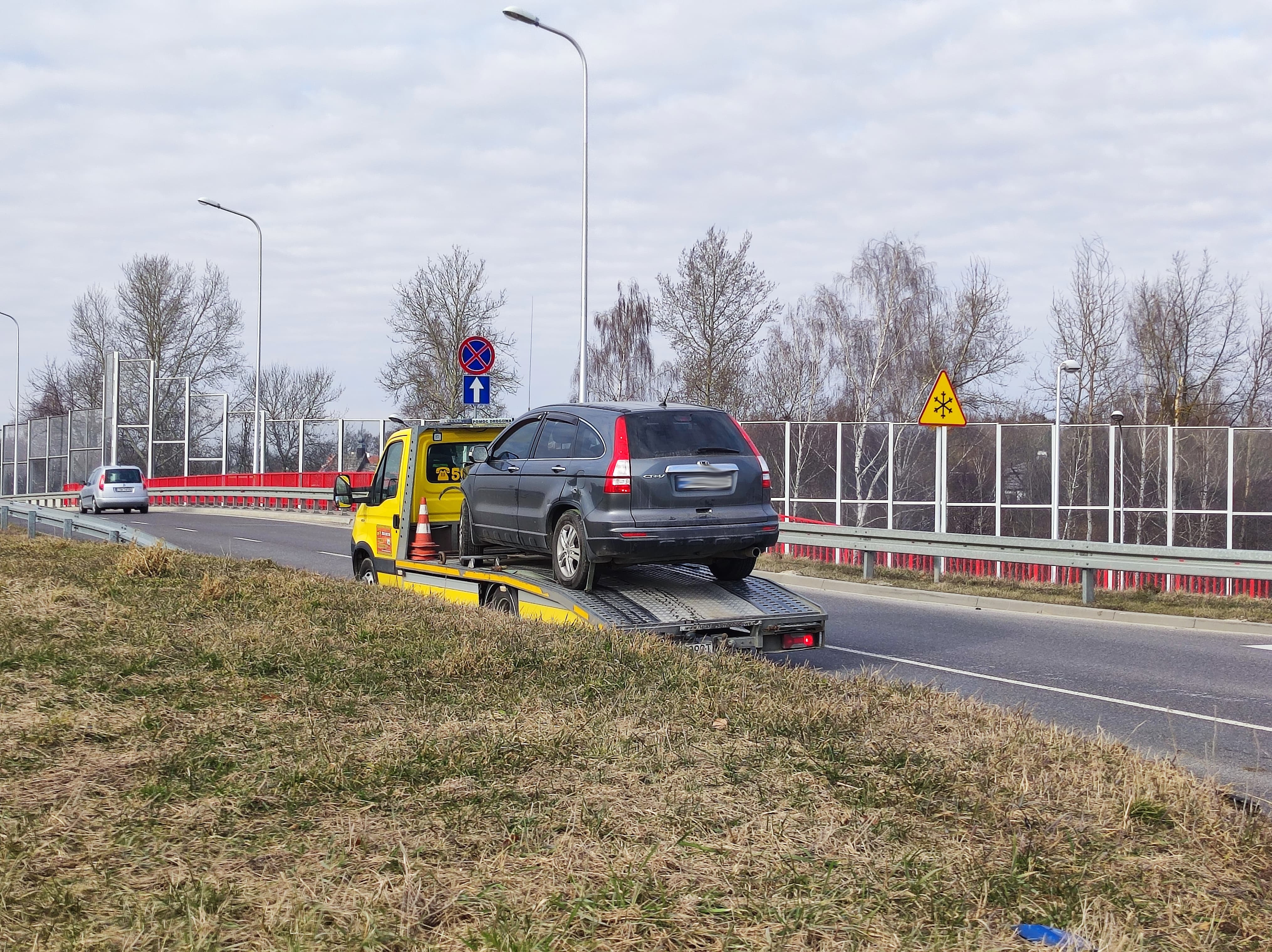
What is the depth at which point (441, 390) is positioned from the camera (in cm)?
4400

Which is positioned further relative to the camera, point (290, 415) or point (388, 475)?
point (290, 415)

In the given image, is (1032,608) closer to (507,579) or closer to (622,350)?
(507,579)

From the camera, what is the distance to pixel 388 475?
39.3ft

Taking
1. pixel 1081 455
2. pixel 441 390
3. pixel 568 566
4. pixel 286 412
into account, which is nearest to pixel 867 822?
pixel 568 566

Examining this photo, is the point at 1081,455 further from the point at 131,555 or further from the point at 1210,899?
the point at 1210,899

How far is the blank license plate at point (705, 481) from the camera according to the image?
8727 mm

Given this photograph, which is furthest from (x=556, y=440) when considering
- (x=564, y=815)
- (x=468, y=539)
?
(x=564, y=815)

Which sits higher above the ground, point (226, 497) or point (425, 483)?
point (425, 483)

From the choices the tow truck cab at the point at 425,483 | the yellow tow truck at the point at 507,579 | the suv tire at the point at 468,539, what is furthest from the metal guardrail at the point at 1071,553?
the suv tire at the point at 468,539

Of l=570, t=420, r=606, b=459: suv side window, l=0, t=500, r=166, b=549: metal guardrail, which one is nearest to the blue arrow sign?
l=0, t=500, r=166, b=549: metal guardrail

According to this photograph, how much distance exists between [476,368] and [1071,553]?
9.41 metres

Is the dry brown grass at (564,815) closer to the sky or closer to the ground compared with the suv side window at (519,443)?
closer to the ground

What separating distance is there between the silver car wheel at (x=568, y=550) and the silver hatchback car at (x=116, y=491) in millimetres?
33466

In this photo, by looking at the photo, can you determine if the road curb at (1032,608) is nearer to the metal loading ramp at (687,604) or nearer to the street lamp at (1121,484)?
the metal loading ramp at (687,604)
